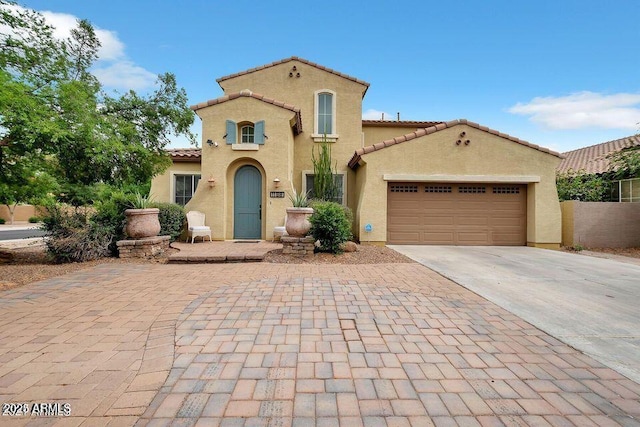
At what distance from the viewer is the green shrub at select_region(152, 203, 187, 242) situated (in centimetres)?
995

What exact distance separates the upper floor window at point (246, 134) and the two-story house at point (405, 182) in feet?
0.13

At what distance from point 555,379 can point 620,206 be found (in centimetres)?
1311

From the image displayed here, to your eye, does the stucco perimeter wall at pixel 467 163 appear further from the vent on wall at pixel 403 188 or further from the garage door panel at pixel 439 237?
the garage door panel at pixel 439 237

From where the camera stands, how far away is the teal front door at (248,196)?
11545 mm

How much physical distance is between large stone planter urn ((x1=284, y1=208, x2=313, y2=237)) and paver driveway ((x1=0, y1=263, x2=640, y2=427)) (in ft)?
11.5

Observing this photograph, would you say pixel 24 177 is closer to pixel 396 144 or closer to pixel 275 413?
pixel 275 413

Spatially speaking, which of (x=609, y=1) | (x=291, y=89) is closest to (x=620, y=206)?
(x=609, y=1)

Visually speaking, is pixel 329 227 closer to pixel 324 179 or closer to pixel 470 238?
pixel 324 179

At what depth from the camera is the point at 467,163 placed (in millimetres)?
11016

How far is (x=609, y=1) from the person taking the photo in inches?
391

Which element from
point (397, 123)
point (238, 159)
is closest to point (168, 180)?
point (238, 159)

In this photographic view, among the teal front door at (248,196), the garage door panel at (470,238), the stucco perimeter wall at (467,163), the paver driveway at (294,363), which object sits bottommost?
the paver driveway at (294,363)

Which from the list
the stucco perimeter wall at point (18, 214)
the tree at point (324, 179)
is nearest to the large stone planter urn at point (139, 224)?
the tree at point (324, 179)

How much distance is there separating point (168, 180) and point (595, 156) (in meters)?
23.4
